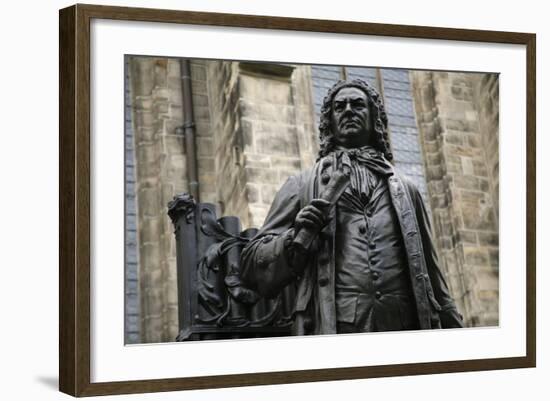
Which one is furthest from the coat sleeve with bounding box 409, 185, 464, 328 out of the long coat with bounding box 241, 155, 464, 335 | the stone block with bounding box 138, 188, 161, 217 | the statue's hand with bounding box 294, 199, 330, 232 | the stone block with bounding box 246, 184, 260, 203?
the stone block with bounding box 138, 188, 161, 217

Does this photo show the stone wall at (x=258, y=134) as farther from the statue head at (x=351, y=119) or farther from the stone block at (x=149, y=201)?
the stone block at (x=149, y=201)

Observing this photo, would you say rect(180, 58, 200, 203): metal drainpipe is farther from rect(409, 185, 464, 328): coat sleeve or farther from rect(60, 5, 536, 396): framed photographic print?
rect(409, 185, 464, 328): coat sleeve

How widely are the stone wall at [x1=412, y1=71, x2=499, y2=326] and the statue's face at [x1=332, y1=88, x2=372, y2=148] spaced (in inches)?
14.1

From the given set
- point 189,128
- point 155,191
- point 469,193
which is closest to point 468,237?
point 469,193

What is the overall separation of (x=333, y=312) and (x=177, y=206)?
947mm

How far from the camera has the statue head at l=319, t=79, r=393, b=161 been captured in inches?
357

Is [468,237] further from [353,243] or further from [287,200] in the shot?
[287,200]

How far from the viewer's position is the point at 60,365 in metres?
8.17

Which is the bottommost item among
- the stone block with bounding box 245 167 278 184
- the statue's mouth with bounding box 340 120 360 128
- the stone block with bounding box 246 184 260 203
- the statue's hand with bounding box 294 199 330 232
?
the statue's hand with bounding box 294 199 330 232

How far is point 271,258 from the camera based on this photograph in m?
8.80

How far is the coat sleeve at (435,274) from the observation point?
9109mm

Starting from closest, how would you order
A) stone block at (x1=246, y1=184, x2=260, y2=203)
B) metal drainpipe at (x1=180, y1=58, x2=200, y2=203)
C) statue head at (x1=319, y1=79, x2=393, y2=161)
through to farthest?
metal drainpipe at (x1=180, y1=58, x2=200, y2=203), statue head at (x1=319, y1=79, x2=393, y2=161), stone block at (x1=246, y1=184, x2=260, y2=203)

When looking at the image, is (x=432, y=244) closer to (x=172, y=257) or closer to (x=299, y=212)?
(x=299, y=212)

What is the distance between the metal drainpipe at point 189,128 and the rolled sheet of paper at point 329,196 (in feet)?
1.85
